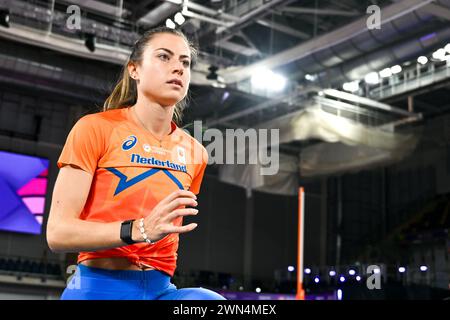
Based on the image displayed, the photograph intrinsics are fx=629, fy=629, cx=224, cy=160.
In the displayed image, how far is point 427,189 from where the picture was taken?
43.3ft

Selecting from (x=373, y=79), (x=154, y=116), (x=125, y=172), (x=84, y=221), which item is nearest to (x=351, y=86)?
(x=373, y=79)

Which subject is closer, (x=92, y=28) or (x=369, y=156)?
(x=92, y=28)

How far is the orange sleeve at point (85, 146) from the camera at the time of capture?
44.4 inches

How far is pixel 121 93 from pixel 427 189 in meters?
12.6

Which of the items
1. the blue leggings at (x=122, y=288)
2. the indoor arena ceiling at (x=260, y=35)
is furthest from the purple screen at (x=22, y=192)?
the blue leggings at (x=122, y=288)

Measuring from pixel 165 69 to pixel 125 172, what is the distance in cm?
22

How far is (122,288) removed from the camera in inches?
44.9

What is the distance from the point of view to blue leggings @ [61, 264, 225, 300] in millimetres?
1120

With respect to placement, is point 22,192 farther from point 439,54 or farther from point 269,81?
point 439,54

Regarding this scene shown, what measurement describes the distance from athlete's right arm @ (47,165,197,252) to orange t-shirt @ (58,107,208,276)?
0.03 metres

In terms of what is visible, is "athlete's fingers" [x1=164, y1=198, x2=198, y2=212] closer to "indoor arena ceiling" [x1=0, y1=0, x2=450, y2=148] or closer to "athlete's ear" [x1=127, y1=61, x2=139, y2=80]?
"athlete's ear" [x1=127, y1=61, x2=139, y2=80]
